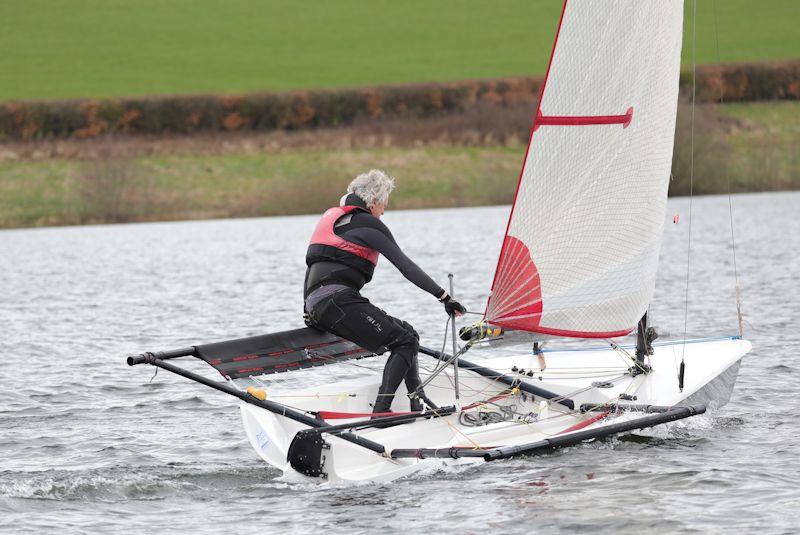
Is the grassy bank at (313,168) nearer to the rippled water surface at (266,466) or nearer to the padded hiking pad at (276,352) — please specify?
the rippled water surface at (266,466)

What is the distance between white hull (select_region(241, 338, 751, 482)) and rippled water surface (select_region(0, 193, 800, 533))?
207 mm

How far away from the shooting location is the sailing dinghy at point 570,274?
8609 millimetres

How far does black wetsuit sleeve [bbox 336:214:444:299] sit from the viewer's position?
8.42m

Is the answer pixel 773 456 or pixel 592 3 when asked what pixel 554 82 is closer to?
pixel 592 3

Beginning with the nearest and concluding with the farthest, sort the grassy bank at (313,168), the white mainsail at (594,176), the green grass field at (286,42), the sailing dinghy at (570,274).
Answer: the sailing dinghy at (570,274)
the white mainsail at (594,176)
the grassy bank at (313,168)
the green grass field at (286,42)

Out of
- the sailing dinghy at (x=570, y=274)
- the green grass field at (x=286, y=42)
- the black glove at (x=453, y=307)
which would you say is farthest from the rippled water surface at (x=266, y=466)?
the green grass field at (x=286, y=42)

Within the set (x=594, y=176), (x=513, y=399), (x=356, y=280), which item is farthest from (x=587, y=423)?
(x=356, y=280)

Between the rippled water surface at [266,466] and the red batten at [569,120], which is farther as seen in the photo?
the red batten at [569,120]

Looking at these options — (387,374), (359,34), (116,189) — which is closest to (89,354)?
(387,374)

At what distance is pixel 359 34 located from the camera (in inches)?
2138

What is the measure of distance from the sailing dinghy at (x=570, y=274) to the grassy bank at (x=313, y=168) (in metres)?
27.4

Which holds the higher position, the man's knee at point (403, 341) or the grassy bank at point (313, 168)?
the grassy bank at point (313, 168)

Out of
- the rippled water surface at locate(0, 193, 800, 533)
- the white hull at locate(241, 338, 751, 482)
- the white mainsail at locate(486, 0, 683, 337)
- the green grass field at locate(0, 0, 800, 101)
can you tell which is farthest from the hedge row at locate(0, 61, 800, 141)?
the white mainsail at locate(486, 0, 683, 337)

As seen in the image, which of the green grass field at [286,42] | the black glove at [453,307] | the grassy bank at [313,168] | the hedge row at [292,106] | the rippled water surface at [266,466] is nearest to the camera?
the rippled water surface at [266,466]
